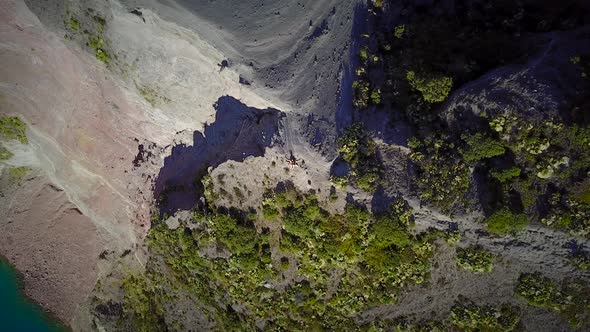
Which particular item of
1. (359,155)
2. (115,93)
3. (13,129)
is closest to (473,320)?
(359,155)

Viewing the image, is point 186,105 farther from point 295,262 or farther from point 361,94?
point 295,262

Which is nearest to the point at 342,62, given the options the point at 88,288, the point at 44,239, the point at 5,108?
the point at 5,108

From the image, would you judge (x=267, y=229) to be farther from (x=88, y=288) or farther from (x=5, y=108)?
(x=5, y=108)

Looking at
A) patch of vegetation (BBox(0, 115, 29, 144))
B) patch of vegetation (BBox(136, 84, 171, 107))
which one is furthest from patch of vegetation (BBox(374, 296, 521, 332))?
patch of vegetation (BBox(0, 115, 29, 144))

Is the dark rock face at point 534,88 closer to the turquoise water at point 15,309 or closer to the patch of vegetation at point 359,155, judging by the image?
the patch of vegetation at point 359,155

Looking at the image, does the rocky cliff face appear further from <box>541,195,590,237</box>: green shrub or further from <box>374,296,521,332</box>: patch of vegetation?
<box>374,296,521,332</box>: patch of vegetation
